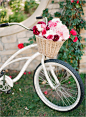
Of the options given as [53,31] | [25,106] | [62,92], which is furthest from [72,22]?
[25,106]

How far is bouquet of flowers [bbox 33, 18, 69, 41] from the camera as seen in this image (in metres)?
1.45

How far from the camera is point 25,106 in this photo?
2266 millimetres

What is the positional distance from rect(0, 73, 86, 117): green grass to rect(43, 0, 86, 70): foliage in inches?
35.2

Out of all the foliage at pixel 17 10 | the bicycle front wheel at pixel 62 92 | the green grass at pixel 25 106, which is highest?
the foliage at pixel 17 10

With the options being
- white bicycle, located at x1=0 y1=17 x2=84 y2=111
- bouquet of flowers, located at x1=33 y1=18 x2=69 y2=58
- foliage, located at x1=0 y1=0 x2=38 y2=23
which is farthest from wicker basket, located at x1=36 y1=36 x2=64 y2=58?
foliage, located at x1=0 y1=0 x2=38 y2=23

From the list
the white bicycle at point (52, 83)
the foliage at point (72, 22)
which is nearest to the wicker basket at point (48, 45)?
the white bicycle at point (52, 83)

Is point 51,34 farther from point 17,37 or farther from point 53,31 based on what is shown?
point 17,37

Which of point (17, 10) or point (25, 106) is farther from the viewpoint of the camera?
point (17, 10)

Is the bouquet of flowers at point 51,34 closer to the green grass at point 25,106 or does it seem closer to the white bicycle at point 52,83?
the white bicycle at point 52,83

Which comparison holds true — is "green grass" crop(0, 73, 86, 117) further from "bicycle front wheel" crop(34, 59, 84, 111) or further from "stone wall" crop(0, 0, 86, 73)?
"stone wall" crop(0, 0, 86, 73)

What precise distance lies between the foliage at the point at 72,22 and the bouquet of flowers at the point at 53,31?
100 centimetres

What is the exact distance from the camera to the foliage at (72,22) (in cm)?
235

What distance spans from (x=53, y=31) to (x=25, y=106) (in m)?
1.41

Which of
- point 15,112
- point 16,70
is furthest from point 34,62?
point 15,112
